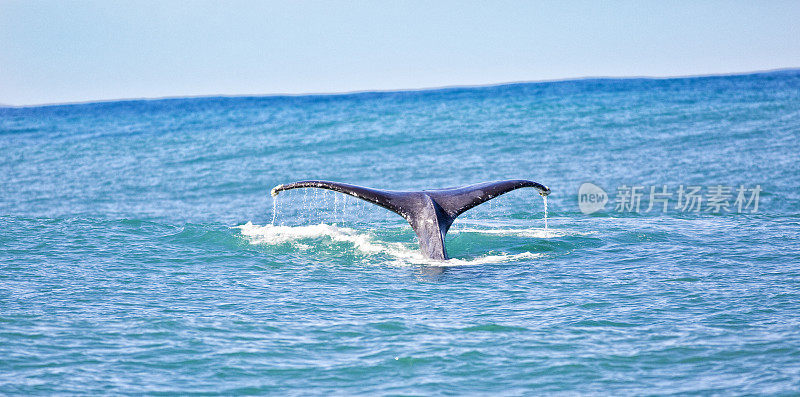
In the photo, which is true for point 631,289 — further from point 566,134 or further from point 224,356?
point 566,134

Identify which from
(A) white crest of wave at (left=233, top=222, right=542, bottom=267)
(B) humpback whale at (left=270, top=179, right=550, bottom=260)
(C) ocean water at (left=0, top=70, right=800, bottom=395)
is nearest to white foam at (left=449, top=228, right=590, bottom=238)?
(C) ocean water at (left=0, top=70, right=800, bottom=395)

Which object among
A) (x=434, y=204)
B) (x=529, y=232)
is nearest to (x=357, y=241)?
(x=434, y=204)

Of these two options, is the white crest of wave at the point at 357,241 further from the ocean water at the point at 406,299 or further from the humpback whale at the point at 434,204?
the humpback whale at the point at 434,204

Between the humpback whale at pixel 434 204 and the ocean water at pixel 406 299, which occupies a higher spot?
the humpback whale at pixel 434 204

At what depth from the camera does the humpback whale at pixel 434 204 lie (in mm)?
14133

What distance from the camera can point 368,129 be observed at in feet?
178

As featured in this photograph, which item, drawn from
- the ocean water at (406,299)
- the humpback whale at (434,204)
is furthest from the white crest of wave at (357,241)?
the humpback whale at (434,204)

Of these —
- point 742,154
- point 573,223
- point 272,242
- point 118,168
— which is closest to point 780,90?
point 742,154

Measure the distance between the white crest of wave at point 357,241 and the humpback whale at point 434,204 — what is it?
31 cm

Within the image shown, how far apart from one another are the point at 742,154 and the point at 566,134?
12.7 metres

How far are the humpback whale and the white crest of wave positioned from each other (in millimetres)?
315

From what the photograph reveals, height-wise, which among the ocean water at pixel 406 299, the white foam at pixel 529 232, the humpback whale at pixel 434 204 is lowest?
the ocean water at pixel 406 299

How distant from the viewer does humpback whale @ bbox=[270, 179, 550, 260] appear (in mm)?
14133

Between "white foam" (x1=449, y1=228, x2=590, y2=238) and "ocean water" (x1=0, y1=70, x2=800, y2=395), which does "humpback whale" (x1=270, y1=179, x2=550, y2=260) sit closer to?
"ocean water" (x1=0, y1=70, x2=800, y2=395)
